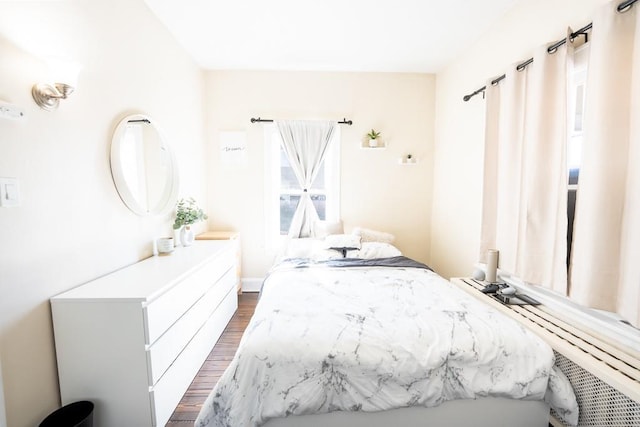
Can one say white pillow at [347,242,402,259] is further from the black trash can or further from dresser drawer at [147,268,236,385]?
the black trash can

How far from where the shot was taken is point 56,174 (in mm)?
1333

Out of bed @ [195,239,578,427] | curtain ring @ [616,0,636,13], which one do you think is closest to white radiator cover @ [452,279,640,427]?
bed @ [195,239,578,427]

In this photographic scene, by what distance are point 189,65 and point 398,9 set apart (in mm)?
2135

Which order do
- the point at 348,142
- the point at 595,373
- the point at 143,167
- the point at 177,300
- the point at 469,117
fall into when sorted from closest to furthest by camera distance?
the point at 595,373 < the point at 177,300 < the point at 143,167 < the point at 469,117 < the point at 348,142

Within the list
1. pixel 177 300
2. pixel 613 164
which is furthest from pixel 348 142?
pixel 177 300

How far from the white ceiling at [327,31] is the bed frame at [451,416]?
2.64 metres

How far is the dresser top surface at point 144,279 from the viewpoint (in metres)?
1.32

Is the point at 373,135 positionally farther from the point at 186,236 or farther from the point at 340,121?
the point at 186,236

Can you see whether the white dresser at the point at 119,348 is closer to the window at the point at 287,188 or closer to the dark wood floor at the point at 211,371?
the dark wood floor at the point at 211,371

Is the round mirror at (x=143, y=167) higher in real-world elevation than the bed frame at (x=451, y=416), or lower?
higher

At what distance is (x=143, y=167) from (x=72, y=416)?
1.48 meters

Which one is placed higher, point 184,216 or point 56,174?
point 56,174

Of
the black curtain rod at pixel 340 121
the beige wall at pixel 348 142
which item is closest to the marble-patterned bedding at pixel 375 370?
the beige wall at pixel 348 142

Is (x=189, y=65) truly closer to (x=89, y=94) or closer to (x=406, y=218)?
(x=89, y=94)
